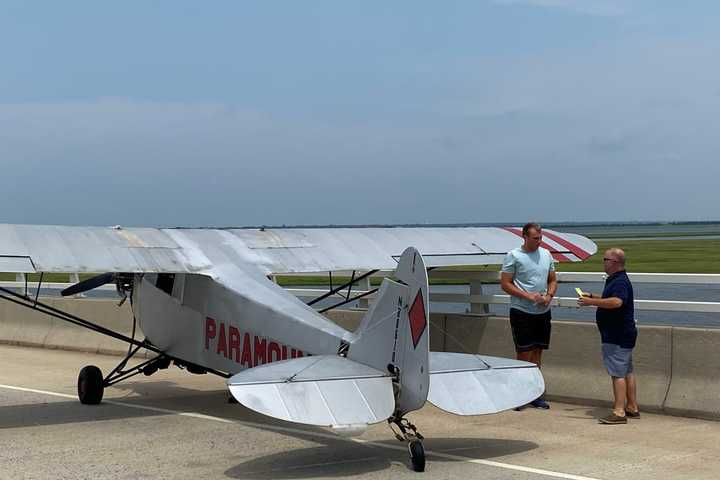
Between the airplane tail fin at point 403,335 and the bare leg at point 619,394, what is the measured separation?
9.32 ft

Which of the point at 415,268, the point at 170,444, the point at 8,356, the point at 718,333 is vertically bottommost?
the point at 8,356

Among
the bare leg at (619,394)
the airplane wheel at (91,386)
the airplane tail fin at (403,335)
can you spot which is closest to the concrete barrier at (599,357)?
the bare leg at (619,394)

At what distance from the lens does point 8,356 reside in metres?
15.1

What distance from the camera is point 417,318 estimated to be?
6855 mm

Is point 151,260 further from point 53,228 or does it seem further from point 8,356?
point 8,356

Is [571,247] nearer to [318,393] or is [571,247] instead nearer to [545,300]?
[545,300]

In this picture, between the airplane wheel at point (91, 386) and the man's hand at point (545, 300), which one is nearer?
the man's hand at point (545, 300)

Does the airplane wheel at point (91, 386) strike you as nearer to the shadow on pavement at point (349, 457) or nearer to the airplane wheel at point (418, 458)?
the shadow on pavement at point (349, 457)

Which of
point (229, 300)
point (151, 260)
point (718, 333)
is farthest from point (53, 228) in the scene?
point (718, 333)

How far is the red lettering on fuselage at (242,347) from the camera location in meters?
8.45

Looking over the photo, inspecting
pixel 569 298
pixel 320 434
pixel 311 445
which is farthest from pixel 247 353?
pixel 569 298

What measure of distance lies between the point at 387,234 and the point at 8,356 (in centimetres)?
656

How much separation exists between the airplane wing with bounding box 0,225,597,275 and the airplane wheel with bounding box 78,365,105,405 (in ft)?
4.61

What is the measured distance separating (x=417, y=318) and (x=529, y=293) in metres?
3.35
